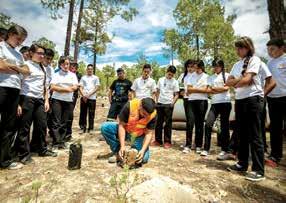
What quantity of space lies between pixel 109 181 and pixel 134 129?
4.45ft

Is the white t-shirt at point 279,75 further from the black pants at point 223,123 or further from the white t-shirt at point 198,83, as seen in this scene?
the white t-shirt at point 198,83

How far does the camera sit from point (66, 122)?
242 inches

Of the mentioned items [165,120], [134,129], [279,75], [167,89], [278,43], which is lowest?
[134,129]

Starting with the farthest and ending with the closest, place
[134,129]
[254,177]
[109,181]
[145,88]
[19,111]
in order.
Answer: [145,88] → [134,129] → [19,111] → [254,177] → [109,181]

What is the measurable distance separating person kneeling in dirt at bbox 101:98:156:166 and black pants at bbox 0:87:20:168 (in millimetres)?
1515

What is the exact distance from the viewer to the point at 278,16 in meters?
6.89

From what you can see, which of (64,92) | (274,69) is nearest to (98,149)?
(64,92)

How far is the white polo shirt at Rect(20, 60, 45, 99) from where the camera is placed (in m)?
4.90

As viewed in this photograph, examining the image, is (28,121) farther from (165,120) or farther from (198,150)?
(198,150)

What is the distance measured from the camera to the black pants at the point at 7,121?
14.3ft

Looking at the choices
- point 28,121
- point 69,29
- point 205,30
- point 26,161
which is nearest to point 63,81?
point 28,121

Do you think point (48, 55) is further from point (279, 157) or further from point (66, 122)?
point (279, 157)

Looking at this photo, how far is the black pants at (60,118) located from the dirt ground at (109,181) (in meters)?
0.52

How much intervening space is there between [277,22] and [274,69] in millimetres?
2134
